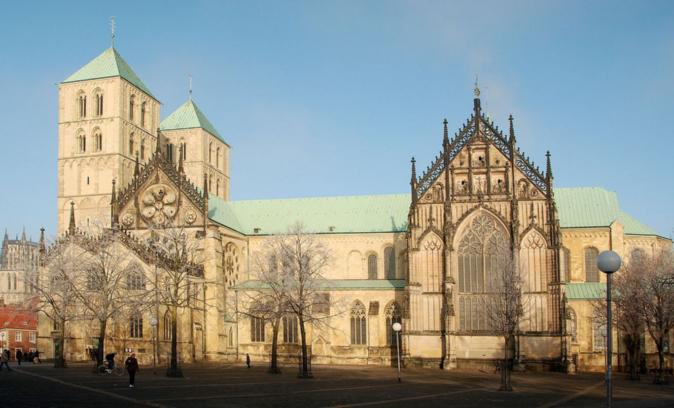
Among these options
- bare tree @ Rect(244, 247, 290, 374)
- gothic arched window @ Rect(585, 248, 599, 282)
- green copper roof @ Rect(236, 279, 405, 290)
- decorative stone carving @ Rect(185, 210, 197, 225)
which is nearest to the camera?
bare tree @ Rect(244, 247, 290, 374)

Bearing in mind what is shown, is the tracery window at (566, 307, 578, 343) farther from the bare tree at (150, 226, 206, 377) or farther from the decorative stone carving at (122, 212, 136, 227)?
the decorative stone carving at (122, 212, 136, 227)

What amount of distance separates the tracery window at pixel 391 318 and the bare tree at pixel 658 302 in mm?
22646

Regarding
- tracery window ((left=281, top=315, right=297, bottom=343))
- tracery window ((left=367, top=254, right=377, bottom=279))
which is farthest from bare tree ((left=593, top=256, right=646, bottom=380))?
tracery window ((left=281, top=315, right=297, bottom=343))

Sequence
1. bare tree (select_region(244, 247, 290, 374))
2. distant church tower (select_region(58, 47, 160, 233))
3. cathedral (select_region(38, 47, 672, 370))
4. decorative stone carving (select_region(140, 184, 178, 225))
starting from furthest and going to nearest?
distant church tower (select_region(58, 47, 160, 233)) → decorative stone carving (select_region(140, 184, 178, 225)) → cathedral (select_region(38, 47, 672, 370)) → bare tree (select_region(244, 247, 290, 374))

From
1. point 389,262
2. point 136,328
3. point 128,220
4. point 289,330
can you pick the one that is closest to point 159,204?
point 128,220

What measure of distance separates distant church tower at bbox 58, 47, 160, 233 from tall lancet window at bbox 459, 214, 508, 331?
41319 millimetres

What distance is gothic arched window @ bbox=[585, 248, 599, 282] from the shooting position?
3088 inches

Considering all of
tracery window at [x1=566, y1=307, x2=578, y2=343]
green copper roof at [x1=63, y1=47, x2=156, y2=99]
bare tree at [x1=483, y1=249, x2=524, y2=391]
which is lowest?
tracery window at [x1=566, y1=307, x2=578, y2=343]

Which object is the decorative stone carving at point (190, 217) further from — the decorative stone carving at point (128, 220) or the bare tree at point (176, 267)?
the decorative stone carving at point (128, 220)

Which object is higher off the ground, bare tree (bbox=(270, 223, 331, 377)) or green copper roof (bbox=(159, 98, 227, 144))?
green copper roof (bbox=(159, 98, 227, 144))

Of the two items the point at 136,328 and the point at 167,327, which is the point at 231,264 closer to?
the point at 167,327

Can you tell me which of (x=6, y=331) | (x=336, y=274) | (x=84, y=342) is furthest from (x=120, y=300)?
(x=6, y=331)

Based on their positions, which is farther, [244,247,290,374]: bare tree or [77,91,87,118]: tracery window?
[77,91,87,118]: tracery window

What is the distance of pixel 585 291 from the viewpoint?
A: 7581 cm
